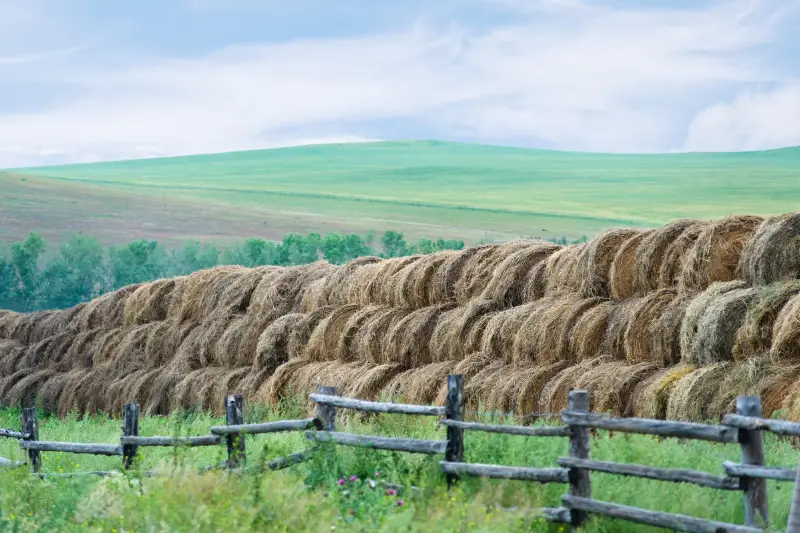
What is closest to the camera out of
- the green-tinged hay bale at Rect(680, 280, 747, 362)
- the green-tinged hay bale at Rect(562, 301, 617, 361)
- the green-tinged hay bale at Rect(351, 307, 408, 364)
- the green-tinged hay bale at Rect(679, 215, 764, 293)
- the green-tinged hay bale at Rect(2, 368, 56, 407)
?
the green-tinged hay bale at Rect(680, 280, 747, 362)

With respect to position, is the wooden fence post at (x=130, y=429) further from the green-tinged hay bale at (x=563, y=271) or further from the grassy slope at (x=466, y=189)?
the grassy slope at (x=466, y=189)

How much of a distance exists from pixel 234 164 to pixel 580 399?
7608 centimetres

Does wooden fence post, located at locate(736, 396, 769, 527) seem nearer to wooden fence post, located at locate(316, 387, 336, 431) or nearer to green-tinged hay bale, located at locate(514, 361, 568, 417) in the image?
wooden fence post, located at locate(316, 387, 336, 431)

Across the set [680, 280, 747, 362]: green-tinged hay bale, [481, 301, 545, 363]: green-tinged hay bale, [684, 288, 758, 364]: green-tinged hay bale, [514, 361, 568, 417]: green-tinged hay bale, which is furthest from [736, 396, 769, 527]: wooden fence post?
[481, 301, 545, 363]: green-tinged hay bale

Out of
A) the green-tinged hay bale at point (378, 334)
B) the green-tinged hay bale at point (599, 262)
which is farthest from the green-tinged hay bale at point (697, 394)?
the green-tinged hay bale at point (378, 334)

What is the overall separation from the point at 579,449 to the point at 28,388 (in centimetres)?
2095

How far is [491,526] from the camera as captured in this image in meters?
8.19

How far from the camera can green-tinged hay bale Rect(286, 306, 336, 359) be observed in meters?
19.2

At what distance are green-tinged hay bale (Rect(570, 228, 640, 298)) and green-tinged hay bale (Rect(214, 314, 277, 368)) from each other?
26.0ft

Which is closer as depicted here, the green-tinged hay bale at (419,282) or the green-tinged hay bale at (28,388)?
the green-tinged hay bale at (419,282)

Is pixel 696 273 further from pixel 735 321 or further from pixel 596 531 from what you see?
pixel 596 531

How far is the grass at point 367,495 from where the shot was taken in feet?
26.9

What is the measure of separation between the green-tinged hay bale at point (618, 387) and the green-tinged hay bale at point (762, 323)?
1.27 metres

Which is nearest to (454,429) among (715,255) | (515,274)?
(715,255)
